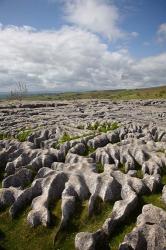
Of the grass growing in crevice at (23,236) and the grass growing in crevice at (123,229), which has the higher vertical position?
the grass growing in crevice at (123,229)

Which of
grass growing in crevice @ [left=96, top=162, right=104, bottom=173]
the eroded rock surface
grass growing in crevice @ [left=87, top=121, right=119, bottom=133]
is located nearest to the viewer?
the eroded rock surface

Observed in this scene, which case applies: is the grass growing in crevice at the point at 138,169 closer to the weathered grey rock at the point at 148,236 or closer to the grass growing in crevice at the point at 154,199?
the grass growing in crevice at the point at 154,199

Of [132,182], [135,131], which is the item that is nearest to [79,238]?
[132,182]

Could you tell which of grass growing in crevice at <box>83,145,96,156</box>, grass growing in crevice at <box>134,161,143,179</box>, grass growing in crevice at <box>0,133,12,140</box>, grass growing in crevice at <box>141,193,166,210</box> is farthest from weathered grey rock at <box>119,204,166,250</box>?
grass growing in crevice at <box>0,133,12,140</box>

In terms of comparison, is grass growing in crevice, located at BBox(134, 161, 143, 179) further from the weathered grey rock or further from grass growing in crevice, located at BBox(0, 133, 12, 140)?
grass growing in crevice, located at BBox(0, 133, 12, 140)

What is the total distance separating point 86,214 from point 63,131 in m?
32.3

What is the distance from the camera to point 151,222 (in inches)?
1061

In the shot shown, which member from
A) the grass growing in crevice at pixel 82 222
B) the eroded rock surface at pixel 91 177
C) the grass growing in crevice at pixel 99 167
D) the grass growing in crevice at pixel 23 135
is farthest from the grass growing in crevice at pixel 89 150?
the grass growing in crevice at pixel 82 222

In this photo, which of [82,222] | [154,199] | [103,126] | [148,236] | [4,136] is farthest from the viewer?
[4,136]

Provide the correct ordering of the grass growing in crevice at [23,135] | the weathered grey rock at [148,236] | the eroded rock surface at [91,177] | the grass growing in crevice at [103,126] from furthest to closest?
the grass growing in crevice at [103,126]
the grass growing in crevice at [23,135]
the eroded rock surface at [91,177]
the weathered grey rock at [148,236]

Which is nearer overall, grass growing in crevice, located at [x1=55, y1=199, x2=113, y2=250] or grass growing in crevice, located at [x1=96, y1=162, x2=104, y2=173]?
grass growing in crevice, located at [x1=55, y1=199, x2=113, y2=250]

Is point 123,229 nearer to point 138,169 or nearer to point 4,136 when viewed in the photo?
point 138,169

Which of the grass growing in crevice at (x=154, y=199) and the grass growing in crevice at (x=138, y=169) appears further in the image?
the grass growing in crevice at (x=138, y=169)

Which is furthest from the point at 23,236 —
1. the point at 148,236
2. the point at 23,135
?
the point at 23,135
